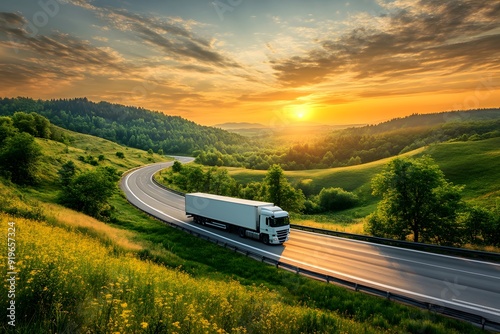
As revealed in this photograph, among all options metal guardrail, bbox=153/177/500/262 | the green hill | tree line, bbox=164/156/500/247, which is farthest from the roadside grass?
the green hill

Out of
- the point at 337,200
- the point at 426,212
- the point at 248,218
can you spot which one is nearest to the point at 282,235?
the point at 248,218

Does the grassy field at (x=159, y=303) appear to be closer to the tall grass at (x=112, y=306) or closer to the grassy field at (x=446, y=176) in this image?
Result: the tall grass at (x=112, y=306)

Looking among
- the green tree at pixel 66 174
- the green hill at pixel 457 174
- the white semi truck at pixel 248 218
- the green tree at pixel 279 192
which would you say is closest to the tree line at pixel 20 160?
the green tree at pixel 66 174

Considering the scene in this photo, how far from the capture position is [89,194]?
41531mm

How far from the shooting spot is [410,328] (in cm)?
1475

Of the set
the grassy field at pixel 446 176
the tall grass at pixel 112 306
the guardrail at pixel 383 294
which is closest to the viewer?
the tall grass at pixel 112 306

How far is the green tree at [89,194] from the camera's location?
40.7 m

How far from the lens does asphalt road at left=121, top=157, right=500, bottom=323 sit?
18.1m

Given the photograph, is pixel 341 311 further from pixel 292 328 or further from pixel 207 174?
pixel 207 174

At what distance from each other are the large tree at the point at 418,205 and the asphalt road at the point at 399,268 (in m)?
5.60

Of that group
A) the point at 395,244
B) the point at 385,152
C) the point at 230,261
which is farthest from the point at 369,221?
the point at 385,152

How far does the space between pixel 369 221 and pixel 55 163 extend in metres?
58.3

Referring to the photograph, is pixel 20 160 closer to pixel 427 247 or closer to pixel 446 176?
pixel 427 247

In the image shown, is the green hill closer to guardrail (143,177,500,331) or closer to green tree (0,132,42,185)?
guardrail (143,177,500,331)
